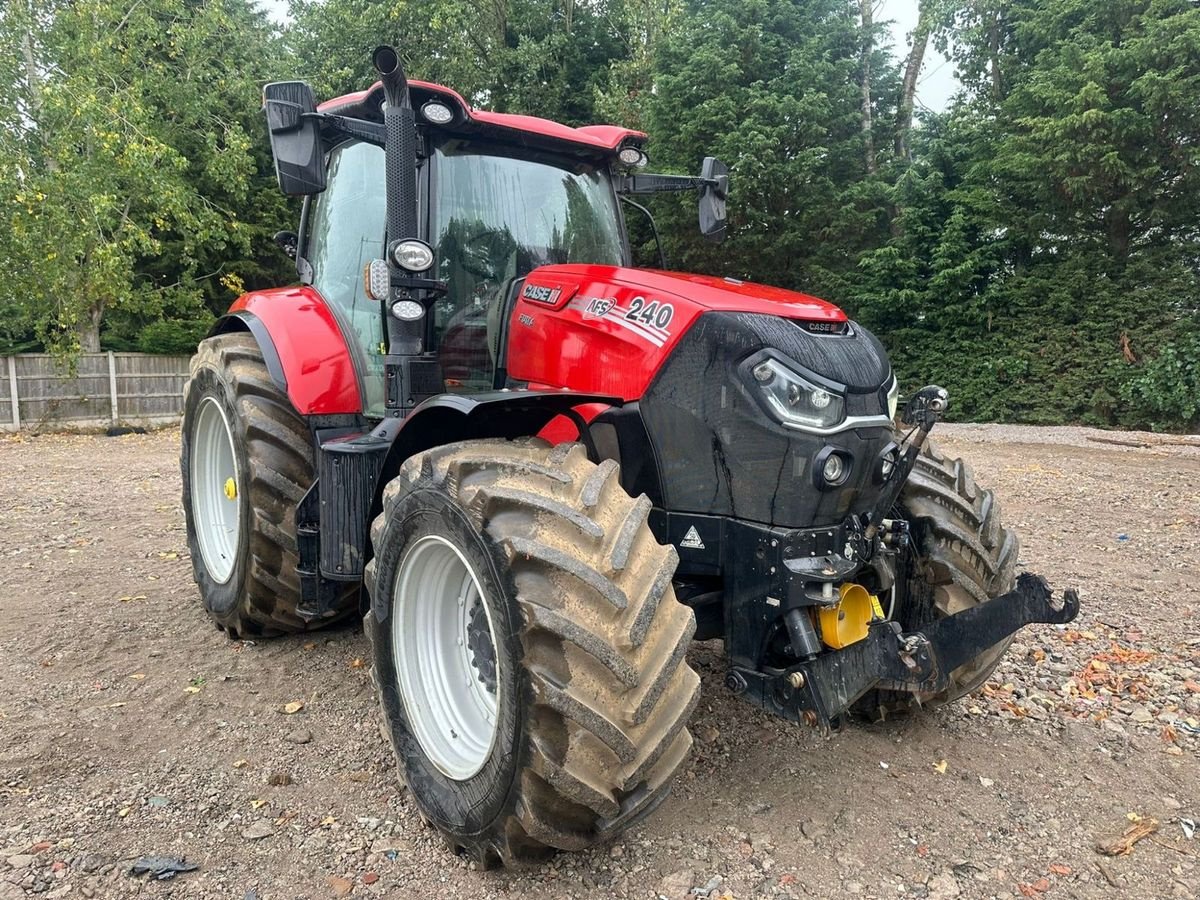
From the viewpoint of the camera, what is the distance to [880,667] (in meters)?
2.31

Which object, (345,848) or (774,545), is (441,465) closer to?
(774,545)

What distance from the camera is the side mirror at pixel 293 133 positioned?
9.37ft

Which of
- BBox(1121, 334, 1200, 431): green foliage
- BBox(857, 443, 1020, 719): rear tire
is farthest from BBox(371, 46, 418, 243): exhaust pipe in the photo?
BBox(1121, 334, 1200, 431): green foliage

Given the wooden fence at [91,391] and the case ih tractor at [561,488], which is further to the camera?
the wooden fence at [91,391]

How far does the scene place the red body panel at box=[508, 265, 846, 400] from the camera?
8.54 ft

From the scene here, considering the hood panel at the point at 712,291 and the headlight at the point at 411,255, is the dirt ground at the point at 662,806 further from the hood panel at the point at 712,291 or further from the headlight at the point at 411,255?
the headlight at the point at 411,255

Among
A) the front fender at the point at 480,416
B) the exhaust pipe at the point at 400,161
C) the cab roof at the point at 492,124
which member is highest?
the cab roof at the point at 492,124

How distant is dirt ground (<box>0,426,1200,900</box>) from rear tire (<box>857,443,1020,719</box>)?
0.86ft

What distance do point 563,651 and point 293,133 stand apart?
2.03 metres

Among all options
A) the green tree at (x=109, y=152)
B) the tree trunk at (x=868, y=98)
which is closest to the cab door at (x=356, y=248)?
the green tree at (x=109, y=152)

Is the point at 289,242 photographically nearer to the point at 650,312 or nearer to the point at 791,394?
the point at 650,312

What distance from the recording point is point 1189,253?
1424 centimetres

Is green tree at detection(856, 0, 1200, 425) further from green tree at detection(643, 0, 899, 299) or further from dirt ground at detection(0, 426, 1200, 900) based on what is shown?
dirt ground at detection(0, 426, 1200, 900)

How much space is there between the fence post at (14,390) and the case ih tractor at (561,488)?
1400 cm
